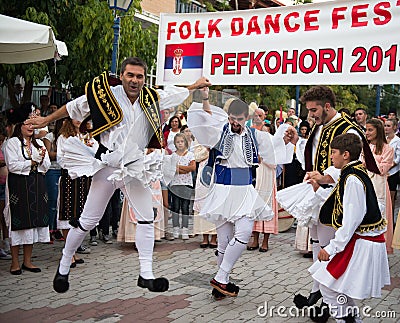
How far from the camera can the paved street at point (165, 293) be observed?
5145 mm

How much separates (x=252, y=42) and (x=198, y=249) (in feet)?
10.3

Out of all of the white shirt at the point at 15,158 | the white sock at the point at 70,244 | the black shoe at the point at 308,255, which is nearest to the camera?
the white sock at the point at 70,244

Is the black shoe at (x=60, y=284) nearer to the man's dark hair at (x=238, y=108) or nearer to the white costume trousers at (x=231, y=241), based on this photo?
the white costume trousers at (x=231, y=241)

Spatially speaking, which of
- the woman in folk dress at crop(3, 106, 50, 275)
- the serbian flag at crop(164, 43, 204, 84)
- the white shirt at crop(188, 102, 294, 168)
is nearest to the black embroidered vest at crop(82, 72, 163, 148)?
the white shirt at crop(188, 102, 294, 168)

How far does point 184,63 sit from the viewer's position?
26.5 feet

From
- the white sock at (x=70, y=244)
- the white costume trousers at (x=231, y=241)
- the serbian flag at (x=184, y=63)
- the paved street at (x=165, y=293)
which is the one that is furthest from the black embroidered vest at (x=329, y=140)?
the serbian flag at (x=184, y=63)

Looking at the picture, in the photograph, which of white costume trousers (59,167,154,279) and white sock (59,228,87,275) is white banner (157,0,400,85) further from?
white sock (59,228,87,275)

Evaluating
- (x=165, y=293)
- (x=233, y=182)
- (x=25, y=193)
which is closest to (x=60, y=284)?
(x=165, y=293)

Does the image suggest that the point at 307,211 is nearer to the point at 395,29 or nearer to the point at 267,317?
the point at 267,317

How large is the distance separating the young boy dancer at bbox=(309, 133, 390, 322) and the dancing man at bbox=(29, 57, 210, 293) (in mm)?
1318

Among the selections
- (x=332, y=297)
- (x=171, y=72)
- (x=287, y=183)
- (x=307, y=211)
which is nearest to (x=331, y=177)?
(x=307, y=211)

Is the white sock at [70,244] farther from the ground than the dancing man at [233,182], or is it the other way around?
the dancing man at [233,182]

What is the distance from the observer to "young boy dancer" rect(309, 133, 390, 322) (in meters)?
4.33

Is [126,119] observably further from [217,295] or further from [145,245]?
[217,295]
